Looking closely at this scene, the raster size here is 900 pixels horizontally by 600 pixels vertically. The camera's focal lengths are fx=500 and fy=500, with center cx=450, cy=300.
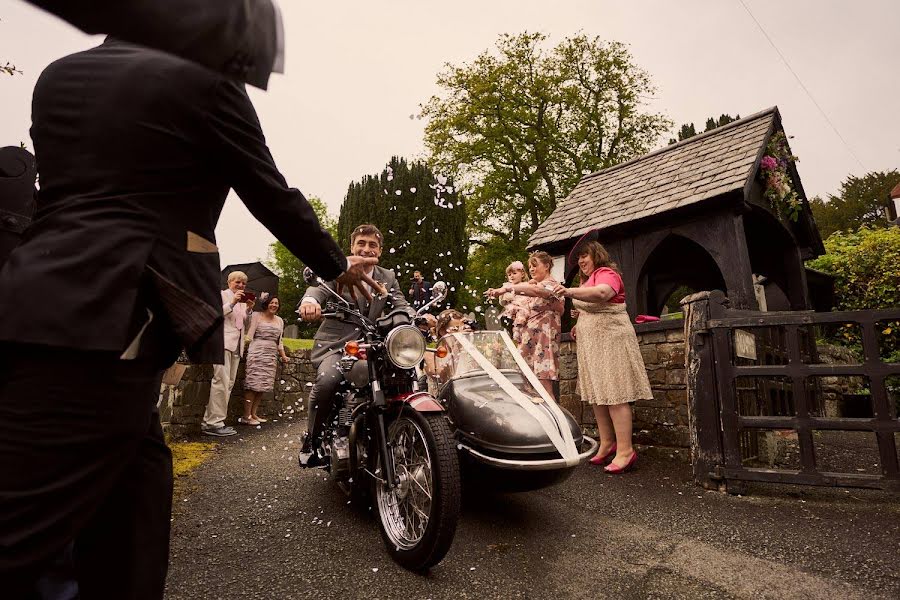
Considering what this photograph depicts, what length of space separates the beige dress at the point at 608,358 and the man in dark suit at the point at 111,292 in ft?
13.4

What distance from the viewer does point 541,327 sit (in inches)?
230

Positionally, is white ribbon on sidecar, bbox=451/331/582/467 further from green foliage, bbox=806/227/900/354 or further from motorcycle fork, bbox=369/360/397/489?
green foliage, bbox=806/227/900/354

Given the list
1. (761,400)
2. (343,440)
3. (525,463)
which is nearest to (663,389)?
(761,400)

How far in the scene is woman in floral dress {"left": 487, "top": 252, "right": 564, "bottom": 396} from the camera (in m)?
5.73

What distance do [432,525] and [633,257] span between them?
5989 mm

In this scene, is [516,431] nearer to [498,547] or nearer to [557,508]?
[498,547]

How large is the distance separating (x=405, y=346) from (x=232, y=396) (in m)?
6.09

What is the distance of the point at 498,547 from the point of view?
300 cm

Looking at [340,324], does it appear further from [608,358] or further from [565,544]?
[608,358]

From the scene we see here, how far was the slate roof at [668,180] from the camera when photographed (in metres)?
6.59

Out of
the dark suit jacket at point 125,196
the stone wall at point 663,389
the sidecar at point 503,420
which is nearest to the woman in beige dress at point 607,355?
the stone wall at point 663,389

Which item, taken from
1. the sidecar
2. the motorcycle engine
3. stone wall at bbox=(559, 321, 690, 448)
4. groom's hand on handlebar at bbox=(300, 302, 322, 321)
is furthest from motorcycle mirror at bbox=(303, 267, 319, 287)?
stone wall at bbox=(559, 321, 690, 448)

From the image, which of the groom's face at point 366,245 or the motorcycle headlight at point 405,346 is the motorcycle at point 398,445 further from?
the groom's face at point 366,245

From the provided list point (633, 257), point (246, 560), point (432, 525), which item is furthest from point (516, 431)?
point (633, 257)
